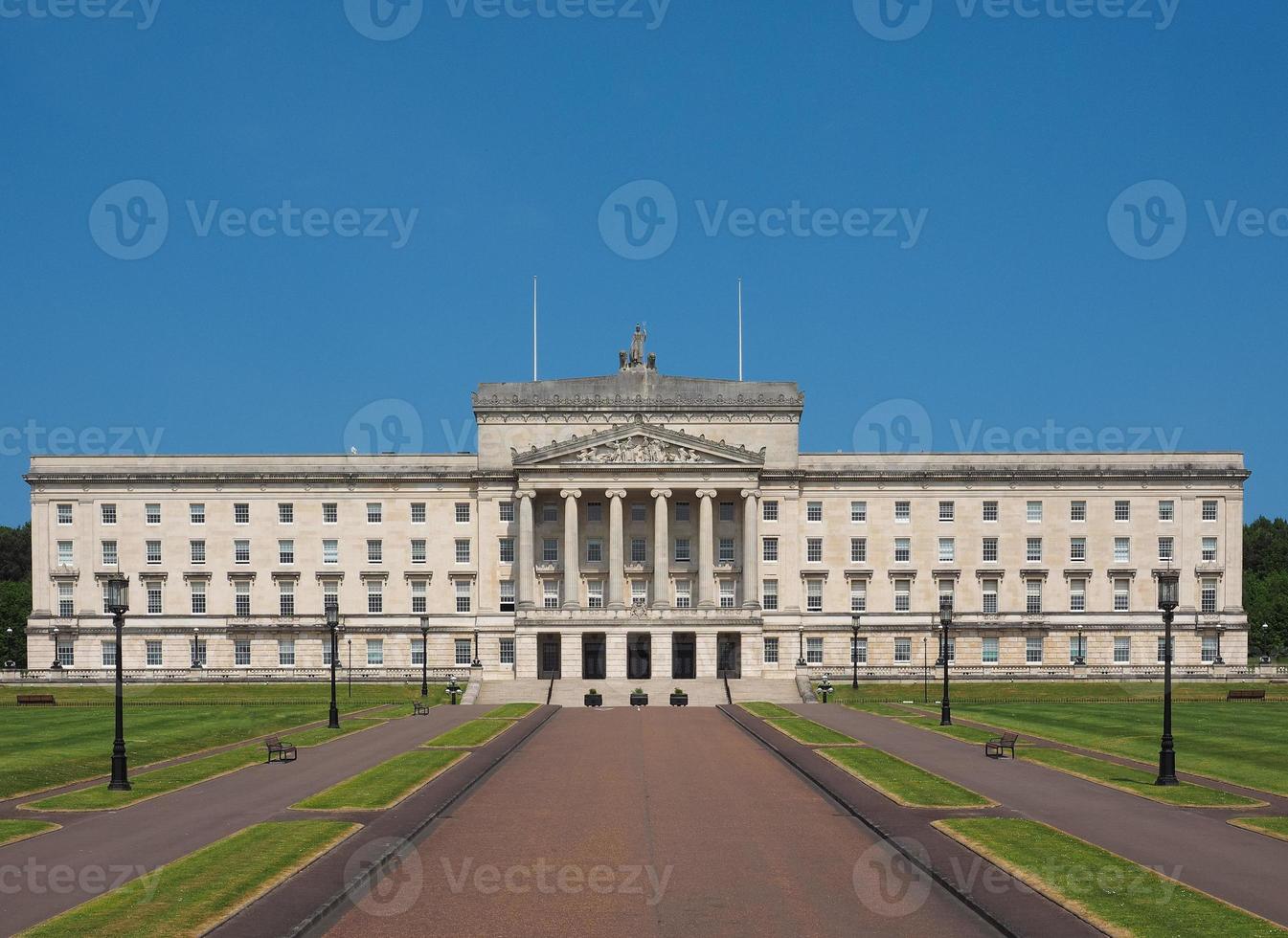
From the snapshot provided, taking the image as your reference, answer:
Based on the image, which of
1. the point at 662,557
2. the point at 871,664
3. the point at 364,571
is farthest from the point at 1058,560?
the point at 364,571

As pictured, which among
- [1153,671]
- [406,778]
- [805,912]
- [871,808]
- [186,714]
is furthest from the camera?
[1153,671]

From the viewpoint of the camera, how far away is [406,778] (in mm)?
40156

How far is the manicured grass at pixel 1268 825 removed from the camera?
99.2 ft

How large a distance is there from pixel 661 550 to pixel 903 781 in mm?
70074

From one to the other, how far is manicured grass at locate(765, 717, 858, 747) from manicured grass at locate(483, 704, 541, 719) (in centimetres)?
1541

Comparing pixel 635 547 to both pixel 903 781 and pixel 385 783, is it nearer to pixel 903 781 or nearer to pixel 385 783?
pixel 385 783

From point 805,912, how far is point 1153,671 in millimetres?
90083

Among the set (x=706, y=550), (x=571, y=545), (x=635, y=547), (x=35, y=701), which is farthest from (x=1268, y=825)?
(x=635, y=547)

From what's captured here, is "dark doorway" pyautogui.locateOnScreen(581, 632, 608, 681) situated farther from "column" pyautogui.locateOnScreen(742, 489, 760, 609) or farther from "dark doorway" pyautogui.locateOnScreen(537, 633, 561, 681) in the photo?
"column" pyautogui.locateOnScreen(742, 489, 760, 609)

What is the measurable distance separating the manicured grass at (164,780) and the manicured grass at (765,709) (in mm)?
25834

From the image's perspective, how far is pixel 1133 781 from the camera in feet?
132

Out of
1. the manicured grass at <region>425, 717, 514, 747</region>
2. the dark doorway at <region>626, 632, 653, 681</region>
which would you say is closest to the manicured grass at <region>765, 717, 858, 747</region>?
the manicured grass at <region>425, 717, 514, 747</region>

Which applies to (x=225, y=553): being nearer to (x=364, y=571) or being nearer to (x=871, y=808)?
(x=364, y=571)

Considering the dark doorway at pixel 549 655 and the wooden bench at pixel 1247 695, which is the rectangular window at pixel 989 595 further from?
the dark doorway at pixel 549 655
